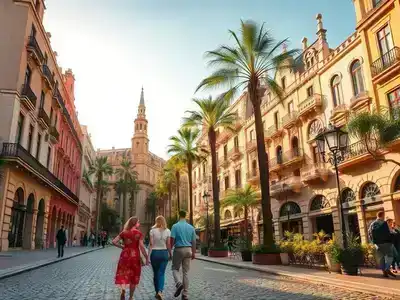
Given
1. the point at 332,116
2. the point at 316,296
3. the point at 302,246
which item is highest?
the point at 332,116

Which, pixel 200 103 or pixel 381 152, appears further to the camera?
pixel 200 103

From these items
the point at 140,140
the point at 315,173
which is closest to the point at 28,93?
the point at 315,173

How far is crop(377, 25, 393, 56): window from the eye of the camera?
18778 mm

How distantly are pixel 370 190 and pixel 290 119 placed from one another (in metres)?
9.39

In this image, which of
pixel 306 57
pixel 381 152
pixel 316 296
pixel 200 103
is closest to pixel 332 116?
pixel 381 152

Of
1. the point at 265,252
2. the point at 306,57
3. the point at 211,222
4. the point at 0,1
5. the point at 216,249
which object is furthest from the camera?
the point at 211,222

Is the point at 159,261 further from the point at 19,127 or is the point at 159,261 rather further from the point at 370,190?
the point at 19,127

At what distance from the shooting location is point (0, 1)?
73.4 ft

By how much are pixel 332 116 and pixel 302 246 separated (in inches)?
467

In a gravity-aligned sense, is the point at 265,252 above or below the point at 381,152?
below

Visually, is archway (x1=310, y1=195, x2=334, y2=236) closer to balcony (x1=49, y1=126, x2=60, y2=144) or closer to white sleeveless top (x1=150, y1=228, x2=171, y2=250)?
white sleeveless top (x1=150, y1=228, x2=171, y2=250)

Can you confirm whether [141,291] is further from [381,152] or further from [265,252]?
[381,152]

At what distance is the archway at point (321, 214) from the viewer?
927 inches

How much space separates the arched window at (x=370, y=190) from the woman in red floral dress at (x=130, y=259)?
1675cm
